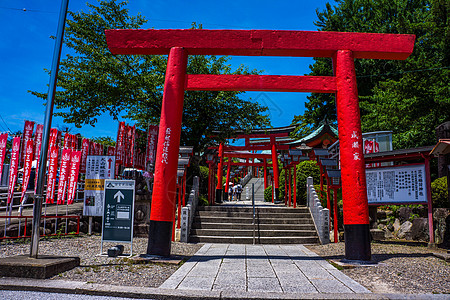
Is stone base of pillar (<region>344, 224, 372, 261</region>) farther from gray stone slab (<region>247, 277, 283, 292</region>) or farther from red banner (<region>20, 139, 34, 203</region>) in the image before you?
red banner (<region>20, 139, 34, 203</region>)

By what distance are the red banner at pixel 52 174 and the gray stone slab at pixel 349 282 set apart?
8921mm

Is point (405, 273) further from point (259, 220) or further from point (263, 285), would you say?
point (259, 220)

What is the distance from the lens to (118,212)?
691 cm

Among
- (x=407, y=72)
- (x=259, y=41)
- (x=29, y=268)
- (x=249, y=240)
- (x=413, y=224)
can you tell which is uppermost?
(x=407, y=72)

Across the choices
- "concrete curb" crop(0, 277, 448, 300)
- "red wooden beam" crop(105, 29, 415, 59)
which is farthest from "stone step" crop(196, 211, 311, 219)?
"concrete curb" crop(0, 277, 448, 300)

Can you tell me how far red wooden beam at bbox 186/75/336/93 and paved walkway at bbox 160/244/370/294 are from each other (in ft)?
12.7

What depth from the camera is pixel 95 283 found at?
177 inches

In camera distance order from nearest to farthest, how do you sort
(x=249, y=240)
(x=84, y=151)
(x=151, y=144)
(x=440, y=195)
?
(x=440, y=195) < (x=249, y=240) < (x=84, y=151) < (x=151, y=144)

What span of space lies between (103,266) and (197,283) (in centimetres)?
205

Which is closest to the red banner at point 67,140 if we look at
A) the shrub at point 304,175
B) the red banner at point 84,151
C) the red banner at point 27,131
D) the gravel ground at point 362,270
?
the red banner at point 84,151

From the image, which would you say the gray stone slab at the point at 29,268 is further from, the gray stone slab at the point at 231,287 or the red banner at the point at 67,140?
the red banner at the point at 67,140

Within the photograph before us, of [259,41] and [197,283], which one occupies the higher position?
[259,41]

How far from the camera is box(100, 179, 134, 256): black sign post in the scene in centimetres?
682

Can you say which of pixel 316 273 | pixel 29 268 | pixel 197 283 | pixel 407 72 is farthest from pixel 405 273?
pixel 407 72
